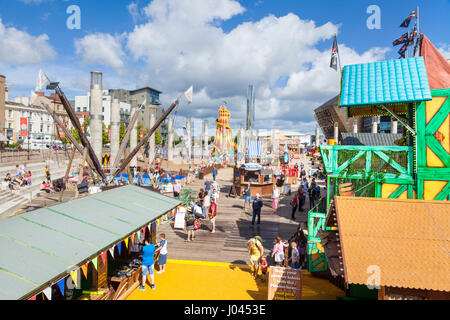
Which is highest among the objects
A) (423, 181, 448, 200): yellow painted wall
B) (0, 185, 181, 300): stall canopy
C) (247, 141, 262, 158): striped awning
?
Answer: (247, 141, 262, 158): striped awning

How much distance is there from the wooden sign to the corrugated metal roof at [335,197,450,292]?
250 centimetres

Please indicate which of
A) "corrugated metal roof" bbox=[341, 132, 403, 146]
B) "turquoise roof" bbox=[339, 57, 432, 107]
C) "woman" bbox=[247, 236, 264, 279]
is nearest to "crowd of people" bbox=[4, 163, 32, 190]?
"woman" bbox=[247, 236, 264, 279]

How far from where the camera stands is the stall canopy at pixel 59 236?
Answer: 4367 millimetres

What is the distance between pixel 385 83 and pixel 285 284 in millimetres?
6633

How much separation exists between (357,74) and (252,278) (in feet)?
23.7

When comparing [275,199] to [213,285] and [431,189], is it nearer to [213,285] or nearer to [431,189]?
[431,189]

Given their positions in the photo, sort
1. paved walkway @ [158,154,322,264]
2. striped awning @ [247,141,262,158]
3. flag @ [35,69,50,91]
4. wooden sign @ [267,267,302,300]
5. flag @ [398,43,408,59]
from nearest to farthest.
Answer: wooden sign @ [267,267,302,300] → paved walkway @ [158,154,322,264] → flag @ [35,69,50,91] → flag @ [398,43,408,59] → striped awning @ [247,141,262,158]

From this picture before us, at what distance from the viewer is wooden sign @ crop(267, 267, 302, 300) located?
7168 millimetres

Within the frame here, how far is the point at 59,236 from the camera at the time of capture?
18.6 ft

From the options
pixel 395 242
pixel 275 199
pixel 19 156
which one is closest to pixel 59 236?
pixel 395 242

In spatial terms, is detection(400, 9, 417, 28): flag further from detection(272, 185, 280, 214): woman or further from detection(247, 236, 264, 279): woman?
detection(247, 236, 264, 279): woman

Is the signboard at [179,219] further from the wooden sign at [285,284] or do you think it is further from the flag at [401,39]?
the flag at [401,39]

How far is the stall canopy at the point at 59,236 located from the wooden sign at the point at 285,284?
3.51 m
